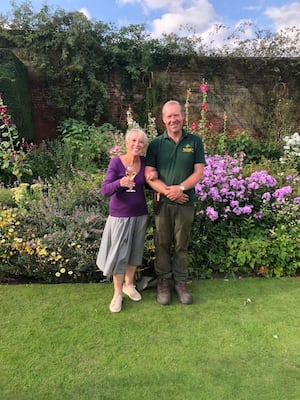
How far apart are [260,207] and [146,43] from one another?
268 inches

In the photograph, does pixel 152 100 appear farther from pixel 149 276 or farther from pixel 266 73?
pixel 149 276

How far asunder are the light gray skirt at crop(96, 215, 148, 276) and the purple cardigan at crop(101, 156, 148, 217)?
6cm

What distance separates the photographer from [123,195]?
275cm

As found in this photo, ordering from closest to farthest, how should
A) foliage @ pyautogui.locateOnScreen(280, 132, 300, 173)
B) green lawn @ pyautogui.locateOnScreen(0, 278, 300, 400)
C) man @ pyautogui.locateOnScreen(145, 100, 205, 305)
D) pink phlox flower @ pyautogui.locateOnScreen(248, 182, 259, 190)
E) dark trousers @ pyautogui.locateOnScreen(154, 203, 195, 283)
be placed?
green lawn @ pyautogui.locateOnScreen(0, 278, 300, 400) → man @ pyautogui.locateOnScreen(145, 100, 205, 305) → dark trousers @ pyautogui.locateOnScreen(154, 203, 195, 283) → pink phlox flower @ pyautogui.locateOnScreen(248, 182, 259, 190) → foliage @ pyautogui.locateOnScreen(280, 132, 300, 173)

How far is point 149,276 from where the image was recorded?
141 inches

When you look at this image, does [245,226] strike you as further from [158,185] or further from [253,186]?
[158,185]

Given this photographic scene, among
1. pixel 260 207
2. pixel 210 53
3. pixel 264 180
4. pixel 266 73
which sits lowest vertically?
pixel 260 207

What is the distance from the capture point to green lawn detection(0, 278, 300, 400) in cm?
213

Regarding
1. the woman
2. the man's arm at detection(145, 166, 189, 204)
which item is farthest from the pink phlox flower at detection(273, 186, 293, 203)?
the woman

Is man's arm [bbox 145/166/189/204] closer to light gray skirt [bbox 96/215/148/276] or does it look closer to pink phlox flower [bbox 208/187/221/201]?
light gray skirt [bbox 96/215/148/276]

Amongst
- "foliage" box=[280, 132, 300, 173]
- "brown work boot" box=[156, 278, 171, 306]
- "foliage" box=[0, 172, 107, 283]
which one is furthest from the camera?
"foliage" box=[280, 132, 300, 173]

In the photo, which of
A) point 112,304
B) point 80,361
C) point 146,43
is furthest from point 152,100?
point 80,361

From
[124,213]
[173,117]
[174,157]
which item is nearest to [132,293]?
[124,213]

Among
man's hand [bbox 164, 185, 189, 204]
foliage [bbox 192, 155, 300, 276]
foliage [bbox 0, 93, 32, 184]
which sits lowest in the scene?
foliage [bbox 192, 155, 300, 276]
